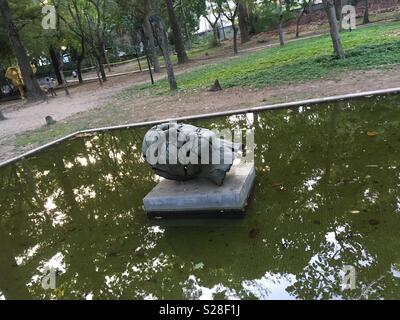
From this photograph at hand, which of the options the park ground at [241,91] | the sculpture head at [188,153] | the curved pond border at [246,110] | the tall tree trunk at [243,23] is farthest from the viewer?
the tall tree trunk at [243,23]

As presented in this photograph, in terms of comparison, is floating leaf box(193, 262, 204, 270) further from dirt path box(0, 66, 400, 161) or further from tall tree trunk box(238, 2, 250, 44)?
tall tree trunk box(238, 2, 250, 44)

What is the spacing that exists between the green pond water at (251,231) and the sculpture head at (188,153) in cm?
66

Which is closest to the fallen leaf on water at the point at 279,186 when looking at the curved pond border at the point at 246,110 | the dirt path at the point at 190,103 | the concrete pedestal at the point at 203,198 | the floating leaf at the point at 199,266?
the concrete pedestal at the point at 203,198

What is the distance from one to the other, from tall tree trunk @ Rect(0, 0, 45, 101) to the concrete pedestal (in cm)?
1917

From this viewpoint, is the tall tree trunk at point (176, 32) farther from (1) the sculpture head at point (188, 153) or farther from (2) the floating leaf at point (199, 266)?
(2) the floating leaf at point (199, 266)

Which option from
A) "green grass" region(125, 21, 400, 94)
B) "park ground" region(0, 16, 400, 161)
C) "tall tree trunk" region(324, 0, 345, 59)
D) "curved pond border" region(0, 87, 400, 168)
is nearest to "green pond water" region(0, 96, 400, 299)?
"curved pond border" region(0, 87, 400, 168)

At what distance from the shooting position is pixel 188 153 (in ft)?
18.0

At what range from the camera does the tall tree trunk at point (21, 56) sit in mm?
21359

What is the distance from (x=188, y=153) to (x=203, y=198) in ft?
2.00

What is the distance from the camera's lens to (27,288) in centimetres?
472

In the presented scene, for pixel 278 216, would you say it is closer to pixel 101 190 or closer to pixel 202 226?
pixel 202 226

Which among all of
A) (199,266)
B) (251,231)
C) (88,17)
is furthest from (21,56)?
(199,266)

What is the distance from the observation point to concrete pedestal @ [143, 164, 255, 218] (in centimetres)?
534
